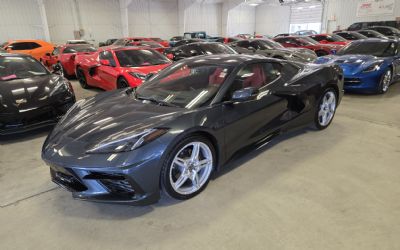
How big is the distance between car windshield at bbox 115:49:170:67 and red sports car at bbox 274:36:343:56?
6.97m

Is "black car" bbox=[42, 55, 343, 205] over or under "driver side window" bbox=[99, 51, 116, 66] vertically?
under

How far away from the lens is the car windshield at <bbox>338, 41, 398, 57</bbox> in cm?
663

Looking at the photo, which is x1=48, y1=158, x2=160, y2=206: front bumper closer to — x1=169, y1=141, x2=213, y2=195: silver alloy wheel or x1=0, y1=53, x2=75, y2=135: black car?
x1=169, y1=141, x2=213, y2=195: silver alloy wheel

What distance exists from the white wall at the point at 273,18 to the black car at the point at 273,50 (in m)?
22.2

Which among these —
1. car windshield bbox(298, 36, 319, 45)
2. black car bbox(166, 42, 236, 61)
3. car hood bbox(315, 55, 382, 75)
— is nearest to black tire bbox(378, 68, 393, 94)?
car hood bbox(315, 55, 382, 75)

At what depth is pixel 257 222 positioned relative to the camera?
220cm

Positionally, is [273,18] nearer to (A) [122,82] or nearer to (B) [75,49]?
(B) [75,49]

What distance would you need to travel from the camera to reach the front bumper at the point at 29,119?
3705 millimetres

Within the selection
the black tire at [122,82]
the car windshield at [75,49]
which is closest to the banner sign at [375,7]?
the car windshield at [75,49]

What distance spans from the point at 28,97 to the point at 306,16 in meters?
29.8

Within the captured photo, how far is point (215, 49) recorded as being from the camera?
28.0ft

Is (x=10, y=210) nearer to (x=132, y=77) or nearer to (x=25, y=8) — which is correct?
(x=132, y=77)

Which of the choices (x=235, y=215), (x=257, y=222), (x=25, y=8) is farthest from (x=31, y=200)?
(x=25, y=8)

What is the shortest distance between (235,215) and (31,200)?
1859 mm
